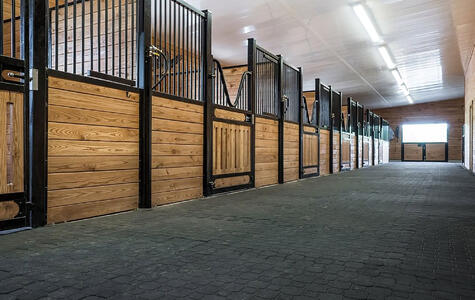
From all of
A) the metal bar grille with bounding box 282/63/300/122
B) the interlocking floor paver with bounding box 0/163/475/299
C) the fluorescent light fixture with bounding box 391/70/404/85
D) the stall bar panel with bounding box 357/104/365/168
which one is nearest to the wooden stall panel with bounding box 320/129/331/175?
the metal bar grille with bounding box 282/63/300/122

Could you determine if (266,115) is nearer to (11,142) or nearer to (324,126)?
(324,126)

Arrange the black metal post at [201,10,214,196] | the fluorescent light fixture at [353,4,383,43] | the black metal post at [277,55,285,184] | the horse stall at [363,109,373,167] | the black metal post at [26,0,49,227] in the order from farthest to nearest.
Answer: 1. the horse stall at [363,109,373,167]
2. the fluorescent light fixture at [353,4,383,43]
3. the black metal post at [277,55,285,184]
4. the black metal post at [201,10,214,196]
5. the black metal post at [26,0,49,227]

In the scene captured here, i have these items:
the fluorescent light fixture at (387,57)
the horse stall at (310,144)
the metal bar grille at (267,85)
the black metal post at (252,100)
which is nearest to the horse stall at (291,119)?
the metal bar grille at (267,85)

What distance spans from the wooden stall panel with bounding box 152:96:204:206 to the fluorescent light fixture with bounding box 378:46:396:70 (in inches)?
270

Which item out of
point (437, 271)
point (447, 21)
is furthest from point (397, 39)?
point (437, 271)

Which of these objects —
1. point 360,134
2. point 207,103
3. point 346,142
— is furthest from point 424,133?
point 207,103

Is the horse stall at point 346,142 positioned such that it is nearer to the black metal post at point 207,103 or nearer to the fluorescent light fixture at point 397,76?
the fluorescent light fixture at point 397,76

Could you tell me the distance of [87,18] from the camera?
5047 millimetres

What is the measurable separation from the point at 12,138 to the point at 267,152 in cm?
390

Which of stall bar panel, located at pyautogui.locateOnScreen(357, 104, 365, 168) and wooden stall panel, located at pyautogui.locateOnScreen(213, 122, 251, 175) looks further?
stall bar panel, located at pyautogui.locateOnScreen(357, 104, 365, 168)

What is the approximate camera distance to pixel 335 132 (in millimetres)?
9305

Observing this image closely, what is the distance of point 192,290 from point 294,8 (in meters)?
6.09

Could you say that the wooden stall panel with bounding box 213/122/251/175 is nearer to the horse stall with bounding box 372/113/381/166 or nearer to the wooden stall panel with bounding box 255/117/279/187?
the wooden stall panel with bounding box 255/117/279/187

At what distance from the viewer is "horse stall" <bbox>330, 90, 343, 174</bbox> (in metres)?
9.02
